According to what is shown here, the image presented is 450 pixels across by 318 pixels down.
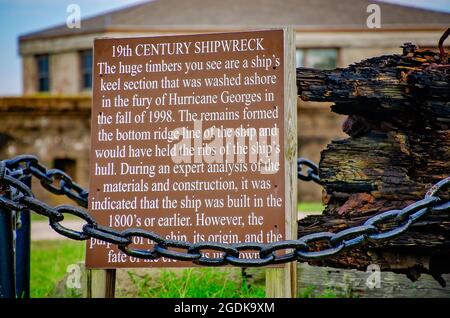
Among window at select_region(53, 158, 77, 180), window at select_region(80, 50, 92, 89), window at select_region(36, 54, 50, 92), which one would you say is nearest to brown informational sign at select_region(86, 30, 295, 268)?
window at select_region(53, 158, 77, 180)

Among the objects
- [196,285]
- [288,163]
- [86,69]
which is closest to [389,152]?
[288,163]

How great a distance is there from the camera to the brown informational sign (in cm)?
398

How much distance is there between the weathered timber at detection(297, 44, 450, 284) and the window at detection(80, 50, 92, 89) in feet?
88.2

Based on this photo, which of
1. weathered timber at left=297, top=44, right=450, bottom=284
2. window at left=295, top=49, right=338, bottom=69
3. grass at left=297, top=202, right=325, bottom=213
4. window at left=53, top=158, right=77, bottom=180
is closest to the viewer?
weathered timber at left=297, top=44, right=450, bottom=284

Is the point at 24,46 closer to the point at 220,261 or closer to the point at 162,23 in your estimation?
the point at 162,23

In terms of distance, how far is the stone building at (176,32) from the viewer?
62.7 feet

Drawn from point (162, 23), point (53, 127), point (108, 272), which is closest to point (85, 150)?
point (53, 127)

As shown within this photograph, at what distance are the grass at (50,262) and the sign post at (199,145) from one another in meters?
1.79

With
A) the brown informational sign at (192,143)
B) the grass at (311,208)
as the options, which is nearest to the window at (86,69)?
the grass at (311,208)

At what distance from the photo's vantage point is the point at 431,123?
3957 mm

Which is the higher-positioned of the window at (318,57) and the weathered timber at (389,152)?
the window at (318,57)

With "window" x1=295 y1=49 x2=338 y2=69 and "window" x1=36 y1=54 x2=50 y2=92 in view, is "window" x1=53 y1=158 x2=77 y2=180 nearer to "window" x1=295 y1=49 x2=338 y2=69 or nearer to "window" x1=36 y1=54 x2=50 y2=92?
"window" x1=295 y1=49 x2=338 y2=69

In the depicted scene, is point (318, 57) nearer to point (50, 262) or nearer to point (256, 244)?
point (50, 262)

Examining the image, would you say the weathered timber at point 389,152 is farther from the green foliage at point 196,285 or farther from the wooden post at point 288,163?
the green foliage at point 196,285
